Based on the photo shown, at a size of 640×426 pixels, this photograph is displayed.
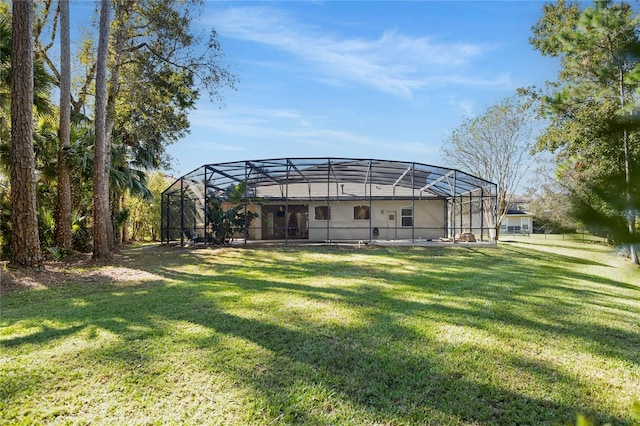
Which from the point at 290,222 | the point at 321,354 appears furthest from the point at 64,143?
the point at 290,222

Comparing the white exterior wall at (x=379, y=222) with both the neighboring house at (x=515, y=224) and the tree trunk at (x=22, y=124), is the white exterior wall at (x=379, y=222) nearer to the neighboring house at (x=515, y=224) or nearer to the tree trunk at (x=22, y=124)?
the tree trunk at (x=22, y=124)

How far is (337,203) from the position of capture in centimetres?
2062

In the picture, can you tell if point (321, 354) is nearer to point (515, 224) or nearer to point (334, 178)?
point (334, 178)

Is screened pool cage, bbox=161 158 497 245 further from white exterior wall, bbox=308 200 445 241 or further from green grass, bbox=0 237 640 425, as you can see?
green grass, bbox=0 237 640 425

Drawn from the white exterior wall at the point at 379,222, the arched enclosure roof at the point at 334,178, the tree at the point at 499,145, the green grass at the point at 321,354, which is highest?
the tree at the point at 499,145

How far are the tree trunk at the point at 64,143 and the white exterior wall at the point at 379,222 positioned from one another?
488 inches

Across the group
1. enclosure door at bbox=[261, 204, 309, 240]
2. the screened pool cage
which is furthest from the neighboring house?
enclosure door at bbox=[261, 204, 309, 240]

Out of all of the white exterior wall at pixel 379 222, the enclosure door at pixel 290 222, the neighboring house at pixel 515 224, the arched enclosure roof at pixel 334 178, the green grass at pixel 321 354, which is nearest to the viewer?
the green grass at pixel 321 354

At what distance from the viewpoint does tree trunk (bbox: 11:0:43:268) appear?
770cm

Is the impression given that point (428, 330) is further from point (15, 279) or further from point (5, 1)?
point (5, 1)

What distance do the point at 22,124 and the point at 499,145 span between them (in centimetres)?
2398

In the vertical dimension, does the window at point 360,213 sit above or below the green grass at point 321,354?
above

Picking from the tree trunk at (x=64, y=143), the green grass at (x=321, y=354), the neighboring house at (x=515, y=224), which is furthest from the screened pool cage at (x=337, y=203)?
the neighboring house at (x=515, y=224)

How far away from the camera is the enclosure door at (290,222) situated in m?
21.4
